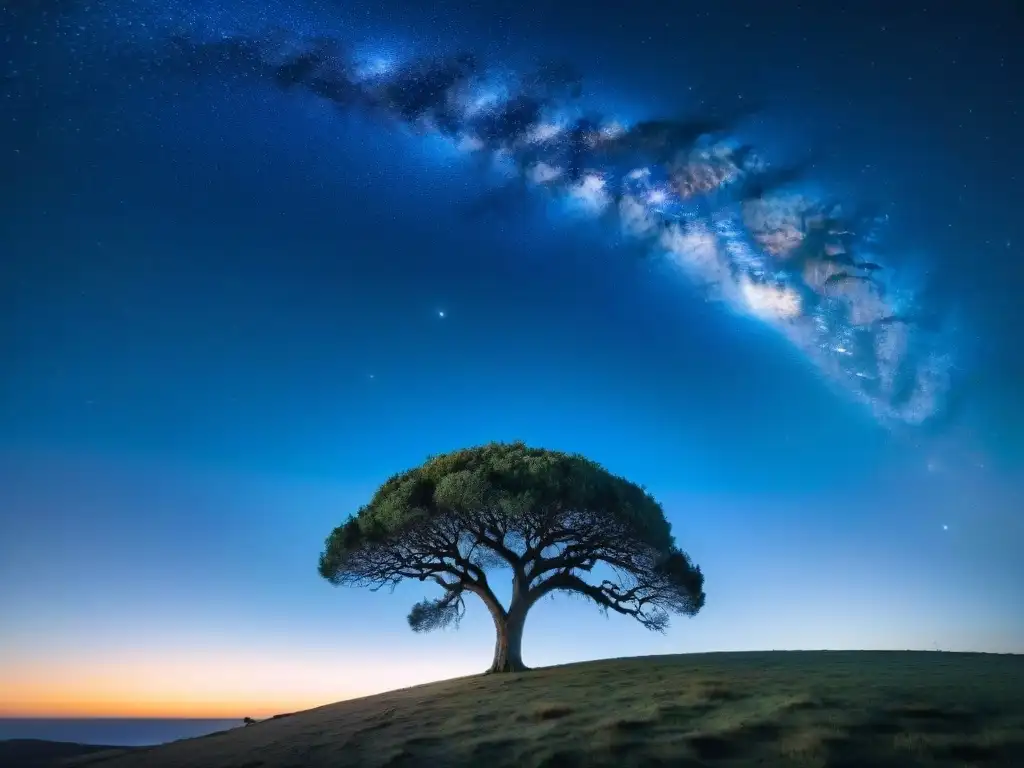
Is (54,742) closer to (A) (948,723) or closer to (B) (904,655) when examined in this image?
(A) (948,723)

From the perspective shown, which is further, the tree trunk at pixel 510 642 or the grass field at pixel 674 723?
the tree trunk at pixel 510 642

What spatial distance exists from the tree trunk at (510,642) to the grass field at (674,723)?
3.44m

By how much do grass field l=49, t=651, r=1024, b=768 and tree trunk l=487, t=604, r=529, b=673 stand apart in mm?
3439

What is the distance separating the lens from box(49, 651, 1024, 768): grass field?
12.5 metres

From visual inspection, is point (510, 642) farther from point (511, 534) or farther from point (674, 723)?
point (674, 723)

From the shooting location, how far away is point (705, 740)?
13.5 metres

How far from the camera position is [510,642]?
30.3 m

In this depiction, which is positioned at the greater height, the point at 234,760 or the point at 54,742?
the point at 234,760

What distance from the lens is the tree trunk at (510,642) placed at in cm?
3000

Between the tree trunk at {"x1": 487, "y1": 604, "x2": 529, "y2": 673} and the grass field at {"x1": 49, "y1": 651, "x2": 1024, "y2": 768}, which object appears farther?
the tree trunk at {"x1": 487, "y1": 604, "x2": 529, "y2": 673}

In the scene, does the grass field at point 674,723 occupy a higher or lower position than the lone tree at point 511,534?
lower

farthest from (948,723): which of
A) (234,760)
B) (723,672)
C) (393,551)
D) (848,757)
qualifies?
(393,551)

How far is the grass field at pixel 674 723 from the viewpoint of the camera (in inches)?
494

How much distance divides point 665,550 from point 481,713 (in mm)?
16791
